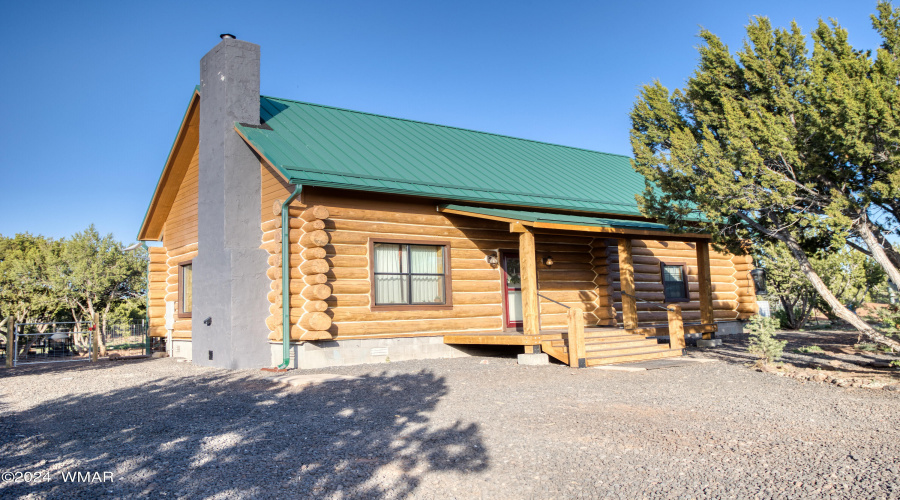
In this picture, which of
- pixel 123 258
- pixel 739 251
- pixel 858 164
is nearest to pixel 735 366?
pixel 739 251

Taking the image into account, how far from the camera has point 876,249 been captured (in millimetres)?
8133

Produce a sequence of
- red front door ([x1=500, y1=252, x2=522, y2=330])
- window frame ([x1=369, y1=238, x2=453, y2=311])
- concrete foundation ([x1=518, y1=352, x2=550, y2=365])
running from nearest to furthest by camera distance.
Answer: concrete foundation ([x1=518, y1=352, x2=550, y2=365]), window frame ([x1=369, y1=238, x2=453, y2=311]), red front door ([x1=500, y1=252, x2=522, y2=330])

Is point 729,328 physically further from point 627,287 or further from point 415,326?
point 415,326

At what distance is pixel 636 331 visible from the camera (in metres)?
12.8

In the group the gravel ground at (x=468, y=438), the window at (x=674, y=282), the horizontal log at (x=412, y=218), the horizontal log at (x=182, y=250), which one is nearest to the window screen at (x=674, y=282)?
the window at (x=674, y=282)

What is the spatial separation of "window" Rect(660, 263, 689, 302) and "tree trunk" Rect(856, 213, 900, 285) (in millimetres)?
8341

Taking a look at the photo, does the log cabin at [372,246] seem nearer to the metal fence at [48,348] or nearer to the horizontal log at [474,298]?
the horizontal log at [474,298]

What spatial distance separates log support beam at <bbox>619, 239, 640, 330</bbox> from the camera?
1291 cm

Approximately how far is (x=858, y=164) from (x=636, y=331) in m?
5.89

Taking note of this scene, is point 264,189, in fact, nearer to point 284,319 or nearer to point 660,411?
point 284,319

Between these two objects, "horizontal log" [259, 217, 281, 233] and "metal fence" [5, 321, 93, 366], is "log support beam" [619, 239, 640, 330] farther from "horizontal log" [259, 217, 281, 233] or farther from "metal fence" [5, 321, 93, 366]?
"metal fence" [5, 321, 93, 366]

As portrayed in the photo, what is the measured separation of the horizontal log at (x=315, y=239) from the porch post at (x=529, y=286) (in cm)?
363

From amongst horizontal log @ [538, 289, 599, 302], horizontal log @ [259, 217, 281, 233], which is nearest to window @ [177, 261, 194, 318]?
horizontal log @ [259, 217, 281, 233]

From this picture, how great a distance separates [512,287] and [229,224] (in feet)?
20.8
